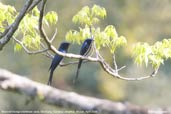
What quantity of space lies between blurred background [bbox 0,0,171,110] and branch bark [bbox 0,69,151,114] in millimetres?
5683

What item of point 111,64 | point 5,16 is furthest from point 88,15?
point 111,64

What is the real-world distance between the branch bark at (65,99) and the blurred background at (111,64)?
18.6ft

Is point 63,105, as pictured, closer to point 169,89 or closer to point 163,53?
point 163,53

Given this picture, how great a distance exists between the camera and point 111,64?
22.1ft

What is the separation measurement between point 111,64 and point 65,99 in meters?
6.02

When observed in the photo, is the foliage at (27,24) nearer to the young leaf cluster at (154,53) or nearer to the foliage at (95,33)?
the foliage at (95,33)

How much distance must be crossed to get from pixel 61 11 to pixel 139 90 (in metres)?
1.64

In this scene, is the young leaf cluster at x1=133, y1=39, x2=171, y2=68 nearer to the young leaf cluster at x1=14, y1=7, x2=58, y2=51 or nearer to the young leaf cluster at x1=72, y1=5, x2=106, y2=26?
the young leaf cluster at x1=72, y1=5, x2=106, y2=26

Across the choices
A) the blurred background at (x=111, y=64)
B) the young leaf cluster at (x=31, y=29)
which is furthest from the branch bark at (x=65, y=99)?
the blurred background at (x=111, y=64)

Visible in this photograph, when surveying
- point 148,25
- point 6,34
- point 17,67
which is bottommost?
point 6,34

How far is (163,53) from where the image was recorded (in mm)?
2676

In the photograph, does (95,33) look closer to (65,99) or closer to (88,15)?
(88,15)

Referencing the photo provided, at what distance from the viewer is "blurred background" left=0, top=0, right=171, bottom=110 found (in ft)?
21.8

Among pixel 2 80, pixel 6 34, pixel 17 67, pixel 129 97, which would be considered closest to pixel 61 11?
pixel 17 67
